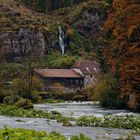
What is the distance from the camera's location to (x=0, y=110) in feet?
203

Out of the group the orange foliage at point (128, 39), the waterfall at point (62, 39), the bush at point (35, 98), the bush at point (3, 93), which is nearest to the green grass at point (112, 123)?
the orange foliage at point (128, 39)

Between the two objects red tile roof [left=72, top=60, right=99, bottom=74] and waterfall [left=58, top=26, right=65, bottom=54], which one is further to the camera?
waterfall [left=58, top=26, right=65, bottom=54]

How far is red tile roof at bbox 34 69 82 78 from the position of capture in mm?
134125

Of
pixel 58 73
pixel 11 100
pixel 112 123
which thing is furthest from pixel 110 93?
pixel 58 73

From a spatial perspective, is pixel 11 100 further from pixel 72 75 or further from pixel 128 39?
pixel 72 75

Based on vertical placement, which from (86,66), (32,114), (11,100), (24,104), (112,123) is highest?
(112,123)

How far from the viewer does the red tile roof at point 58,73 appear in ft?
440

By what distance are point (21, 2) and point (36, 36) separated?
3982 cm

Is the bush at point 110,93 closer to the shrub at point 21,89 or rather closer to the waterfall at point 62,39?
the shrub at point 21,89

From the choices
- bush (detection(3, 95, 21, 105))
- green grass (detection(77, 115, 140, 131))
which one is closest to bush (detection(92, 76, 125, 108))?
bush (detection(3, 95, 21, 105))

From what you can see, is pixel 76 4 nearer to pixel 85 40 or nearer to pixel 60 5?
pixel 60 5

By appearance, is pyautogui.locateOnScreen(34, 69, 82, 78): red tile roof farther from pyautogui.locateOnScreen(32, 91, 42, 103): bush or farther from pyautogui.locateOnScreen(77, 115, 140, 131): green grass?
pyautogui.locateOnScreen(77, 115, 140, 131): green grass

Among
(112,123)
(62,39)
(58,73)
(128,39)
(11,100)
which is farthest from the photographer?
(62,39)

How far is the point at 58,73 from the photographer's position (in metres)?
137
